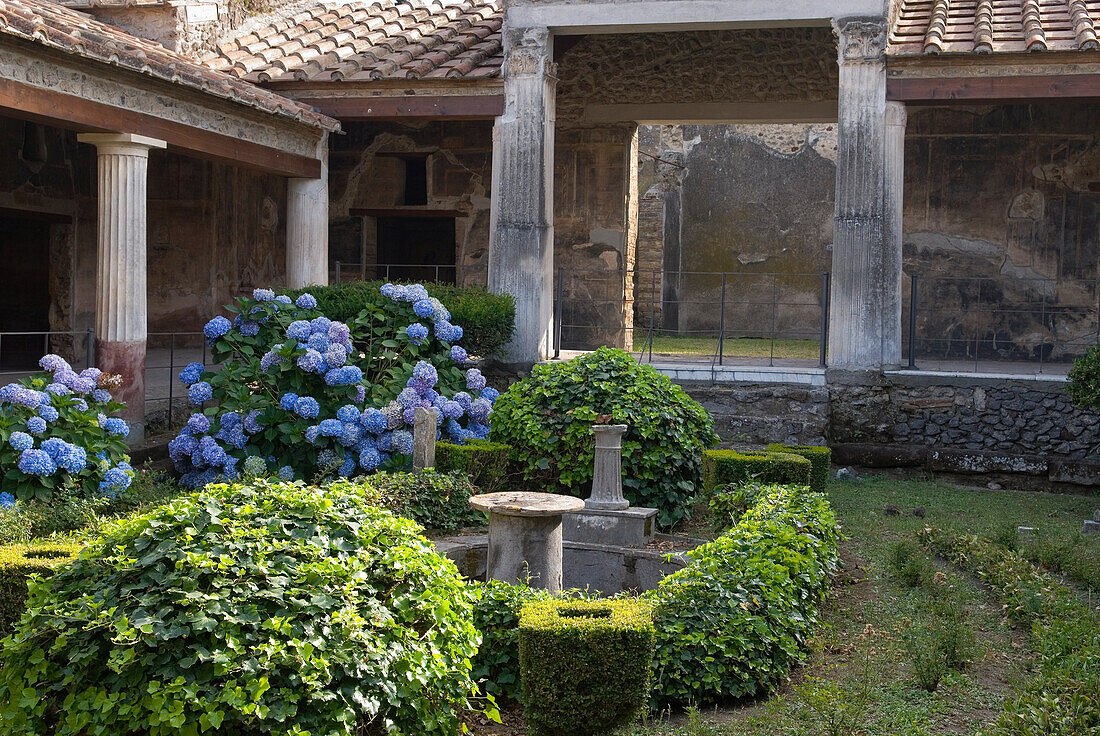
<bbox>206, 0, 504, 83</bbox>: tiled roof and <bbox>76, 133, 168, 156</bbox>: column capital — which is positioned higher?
<bbox>206, 0, 504, 83</bbox>: tiled roof

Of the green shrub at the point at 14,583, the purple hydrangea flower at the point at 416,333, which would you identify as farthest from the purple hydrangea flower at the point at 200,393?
the green shrub at the point at 14,583

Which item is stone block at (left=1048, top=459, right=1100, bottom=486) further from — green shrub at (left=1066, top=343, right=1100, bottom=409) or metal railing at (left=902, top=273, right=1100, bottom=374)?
metal railing at (left=902, top=273, right=1100, bottom=374)

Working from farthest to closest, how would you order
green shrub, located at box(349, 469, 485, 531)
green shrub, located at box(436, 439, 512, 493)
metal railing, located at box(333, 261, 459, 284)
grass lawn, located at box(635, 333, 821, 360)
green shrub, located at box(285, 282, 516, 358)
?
1. metal railing, located at box(333, 261, 459, 284)
2. grass lawn, located at box(635, 333, 821, 360)
3. green shrub, located at box(285, 282, 516, 358)
4. green shrub, located at box(436, 439, 512, 493)
5. green shrub, located at box(349, 469, 485, 531)

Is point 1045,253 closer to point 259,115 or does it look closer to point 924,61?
point 924,61

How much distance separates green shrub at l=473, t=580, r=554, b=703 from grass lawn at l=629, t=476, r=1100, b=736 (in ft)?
2.31

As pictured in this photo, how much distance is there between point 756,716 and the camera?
4613mm

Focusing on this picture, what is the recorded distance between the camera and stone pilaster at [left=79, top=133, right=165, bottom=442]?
30.3 ft

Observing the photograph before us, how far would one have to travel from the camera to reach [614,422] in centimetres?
785

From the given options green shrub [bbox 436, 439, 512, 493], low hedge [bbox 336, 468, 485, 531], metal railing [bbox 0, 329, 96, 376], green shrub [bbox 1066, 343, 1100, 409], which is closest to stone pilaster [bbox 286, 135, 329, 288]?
metal railing [bbox 0, 329, 96, 376]

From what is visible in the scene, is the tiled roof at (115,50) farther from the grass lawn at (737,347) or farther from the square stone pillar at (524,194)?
the grass lawn at (737,347)

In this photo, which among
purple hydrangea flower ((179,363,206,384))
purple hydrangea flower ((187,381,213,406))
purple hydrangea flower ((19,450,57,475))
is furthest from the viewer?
purple hydrangea flower ((179,363,206,384))

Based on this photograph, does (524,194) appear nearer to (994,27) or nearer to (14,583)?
(994,27)

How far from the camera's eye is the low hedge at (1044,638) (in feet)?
13.3

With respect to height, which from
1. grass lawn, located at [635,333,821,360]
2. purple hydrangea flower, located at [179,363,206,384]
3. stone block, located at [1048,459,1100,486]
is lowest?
stone block, located at [1048,459,1100,486]
